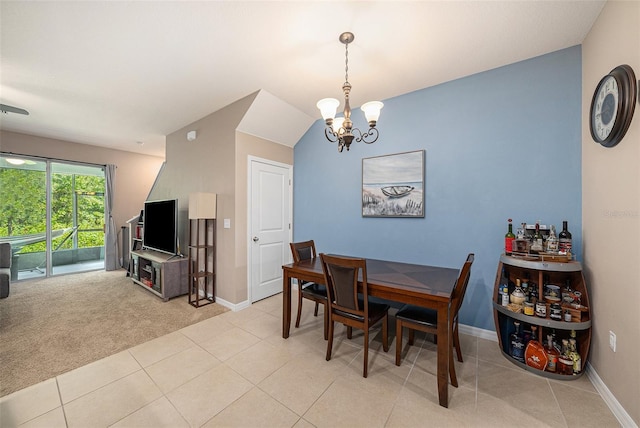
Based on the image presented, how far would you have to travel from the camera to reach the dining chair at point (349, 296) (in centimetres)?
192

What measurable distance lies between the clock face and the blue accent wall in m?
0.37

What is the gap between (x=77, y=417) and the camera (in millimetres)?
1544

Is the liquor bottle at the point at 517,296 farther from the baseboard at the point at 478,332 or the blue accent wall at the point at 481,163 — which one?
the baseboard at the point at 478,332

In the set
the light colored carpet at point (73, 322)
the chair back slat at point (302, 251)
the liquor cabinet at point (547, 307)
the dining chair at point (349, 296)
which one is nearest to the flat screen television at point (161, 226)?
the light colored carpet at point (73, 322)

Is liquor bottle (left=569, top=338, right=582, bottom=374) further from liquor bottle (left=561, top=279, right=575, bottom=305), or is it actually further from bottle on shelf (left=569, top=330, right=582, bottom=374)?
liquor bottle (left=561, top=279, right=575, bottom=305)

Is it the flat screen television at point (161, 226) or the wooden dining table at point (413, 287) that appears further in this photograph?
the flat screen television at point (161, 226)

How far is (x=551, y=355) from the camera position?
1938 mm

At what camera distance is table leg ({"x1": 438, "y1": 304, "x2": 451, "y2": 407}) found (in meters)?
1.64

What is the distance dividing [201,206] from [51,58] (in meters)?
1.89

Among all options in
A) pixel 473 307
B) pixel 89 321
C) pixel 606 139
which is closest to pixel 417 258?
pixel 473 307

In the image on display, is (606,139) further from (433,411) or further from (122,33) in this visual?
(122,33)

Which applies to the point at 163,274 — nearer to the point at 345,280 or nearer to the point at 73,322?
the point at 73,322

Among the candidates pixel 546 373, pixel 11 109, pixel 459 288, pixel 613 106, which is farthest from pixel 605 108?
pixel 11 109

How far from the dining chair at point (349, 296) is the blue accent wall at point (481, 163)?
1.11m
